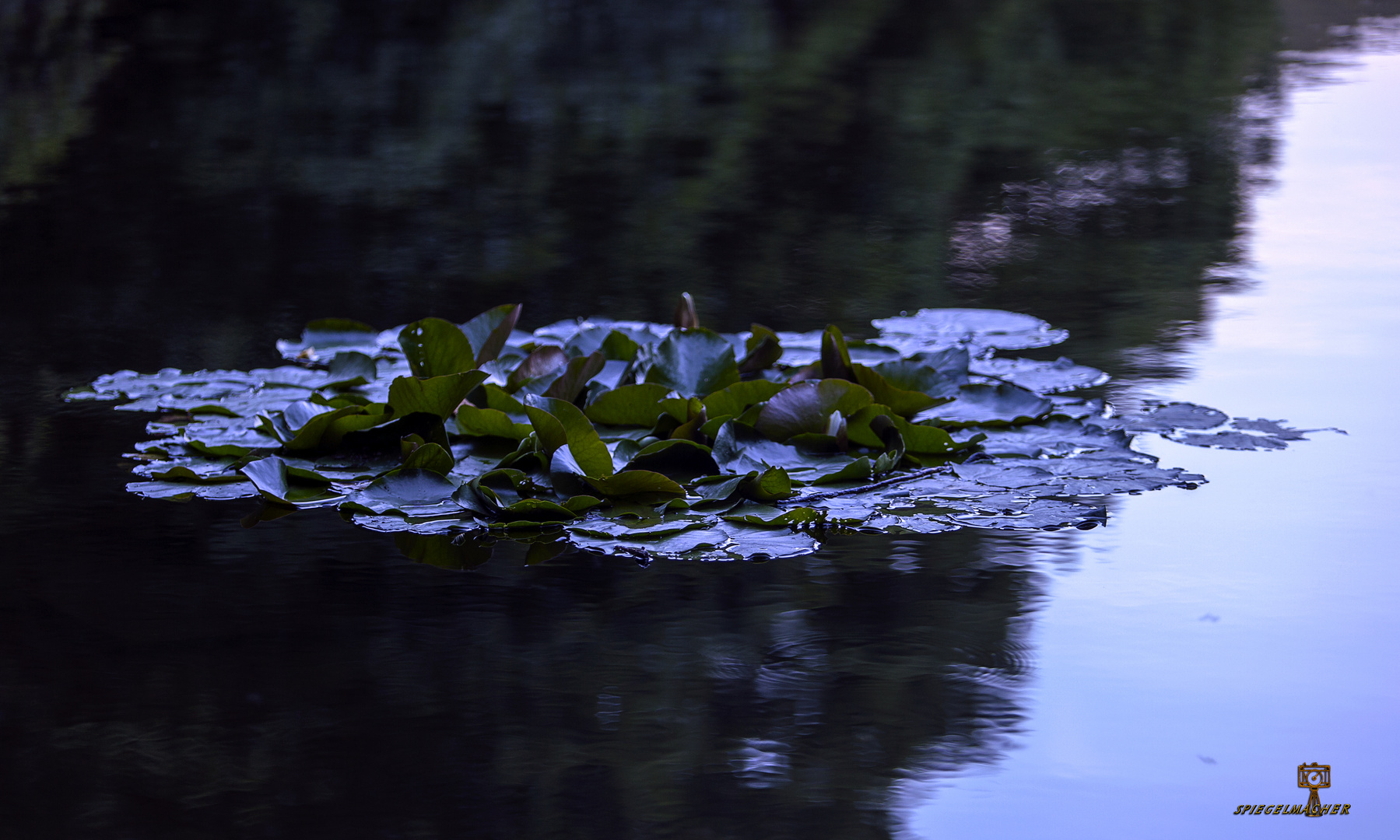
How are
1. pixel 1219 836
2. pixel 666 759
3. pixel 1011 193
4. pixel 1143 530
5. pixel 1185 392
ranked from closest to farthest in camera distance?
1. pixel 1219 836
2. pixel 666 759
3. pixel 1143 530
4. pixel 1185 392
5. pixel 1011 193

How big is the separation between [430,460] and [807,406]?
1.60 ft

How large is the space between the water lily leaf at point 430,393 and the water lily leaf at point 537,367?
18 centimetres

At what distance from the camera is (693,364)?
1927 millimetres

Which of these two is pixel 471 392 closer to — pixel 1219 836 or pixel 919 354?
pixel 919 354

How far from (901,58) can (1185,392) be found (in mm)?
4210

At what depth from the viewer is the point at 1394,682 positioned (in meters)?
1.17

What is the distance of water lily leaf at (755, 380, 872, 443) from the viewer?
1.74 m

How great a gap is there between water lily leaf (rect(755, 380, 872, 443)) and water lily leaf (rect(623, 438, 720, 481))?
0.12m

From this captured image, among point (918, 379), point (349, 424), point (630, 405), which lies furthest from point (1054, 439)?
point (349, 424)

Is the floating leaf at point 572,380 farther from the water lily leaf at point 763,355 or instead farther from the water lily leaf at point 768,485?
the water lily leaf at point 768,485

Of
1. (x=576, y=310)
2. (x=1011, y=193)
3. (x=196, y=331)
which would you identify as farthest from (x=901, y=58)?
(x=196, y=331)

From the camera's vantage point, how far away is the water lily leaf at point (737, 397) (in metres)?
1.80

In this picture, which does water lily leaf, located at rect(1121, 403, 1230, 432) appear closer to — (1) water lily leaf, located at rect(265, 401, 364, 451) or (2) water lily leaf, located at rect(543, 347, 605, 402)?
(2) water lily leaf, located at rect(543, 347, 605, 402)

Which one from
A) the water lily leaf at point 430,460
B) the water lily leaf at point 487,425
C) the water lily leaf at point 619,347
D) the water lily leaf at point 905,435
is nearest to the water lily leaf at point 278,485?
the water lily leaf at point 430,460
